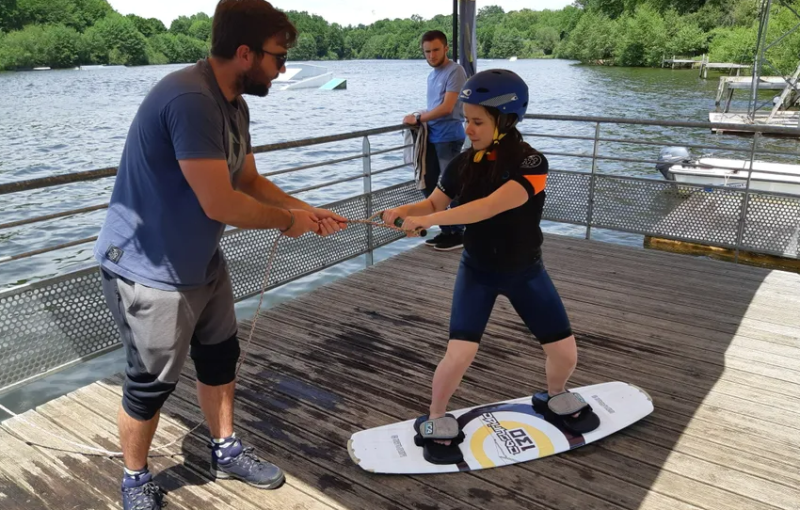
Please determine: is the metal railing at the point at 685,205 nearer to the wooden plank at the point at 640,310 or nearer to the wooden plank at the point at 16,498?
the wooden plank at the point at 640,310

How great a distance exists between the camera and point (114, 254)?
191 cm

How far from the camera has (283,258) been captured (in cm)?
438

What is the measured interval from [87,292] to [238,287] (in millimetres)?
1064

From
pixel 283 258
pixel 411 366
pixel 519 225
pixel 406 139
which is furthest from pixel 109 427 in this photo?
pixel 406 139

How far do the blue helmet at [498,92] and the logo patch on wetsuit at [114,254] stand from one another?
134cm

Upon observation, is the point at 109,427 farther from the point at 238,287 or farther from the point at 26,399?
the point at 26,399

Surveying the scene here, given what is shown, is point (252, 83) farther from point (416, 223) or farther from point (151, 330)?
point (151, 330)

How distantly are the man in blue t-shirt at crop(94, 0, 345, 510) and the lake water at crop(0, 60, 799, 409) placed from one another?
3.63 meters

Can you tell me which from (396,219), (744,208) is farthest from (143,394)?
(744,208)

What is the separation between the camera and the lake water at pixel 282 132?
10.0 meters

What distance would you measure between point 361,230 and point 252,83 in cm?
334

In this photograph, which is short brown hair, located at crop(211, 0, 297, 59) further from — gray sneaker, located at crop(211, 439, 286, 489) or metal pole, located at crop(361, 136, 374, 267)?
metal pole, located at crop(361, 136, 374, 267)

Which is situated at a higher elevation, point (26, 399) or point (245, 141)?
point (245, 141)

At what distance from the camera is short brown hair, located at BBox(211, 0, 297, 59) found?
1.78m
